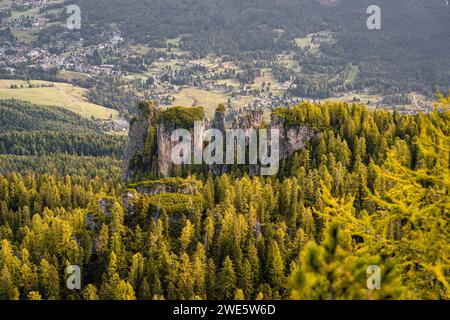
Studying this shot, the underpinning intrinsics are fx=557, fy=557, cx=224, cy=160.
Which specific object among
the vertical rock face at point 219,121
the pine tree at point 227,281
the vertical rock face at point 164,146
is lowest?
the pine tree at point 227,281

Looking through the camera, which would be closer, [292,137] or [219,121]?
[292,137]

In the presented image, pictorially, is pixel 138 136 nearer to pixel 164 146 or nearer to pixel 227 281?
pixel 164 146

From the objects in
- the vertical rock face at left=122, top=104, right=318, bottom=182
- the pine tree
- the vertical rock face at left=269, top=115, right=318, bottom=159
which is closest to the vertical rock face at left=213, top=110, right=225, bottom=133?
the vertical rock face at left=122, top=104, right=318, bottom=182

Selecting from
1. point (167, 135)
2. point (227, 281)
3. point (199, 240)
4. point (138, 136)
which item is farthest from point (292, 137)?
point (227, 281)

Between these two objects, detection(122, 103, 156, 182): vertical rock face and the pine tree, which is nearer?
the pine tree

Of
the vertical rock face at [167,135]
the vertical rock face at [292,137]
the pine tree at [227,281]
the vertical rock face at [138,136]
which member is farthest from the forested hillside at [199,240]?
the vertical rock face at [138,136]

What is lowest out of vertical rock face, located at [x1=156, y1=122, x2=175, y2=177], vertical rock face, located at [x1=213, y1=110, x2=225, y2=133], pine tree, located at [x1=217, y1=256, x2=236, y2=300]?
pine tree, located at [x1=217, y1=256, x2=236, y2=300]

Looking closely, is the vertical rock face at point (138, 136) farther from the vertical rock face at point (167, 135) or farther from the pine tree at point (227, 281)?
the pine tree at point (227, 281)

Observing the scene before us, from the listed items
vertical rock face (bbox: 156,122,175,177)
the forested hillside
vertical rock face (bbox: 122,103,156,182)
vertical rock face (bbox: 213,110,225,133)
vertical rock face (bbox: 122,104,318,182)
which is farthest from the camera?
vertical rock face (bbox: 122,103,156,182)

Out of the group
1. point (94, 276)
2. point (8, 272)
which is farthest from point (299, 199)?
point (8, 272)

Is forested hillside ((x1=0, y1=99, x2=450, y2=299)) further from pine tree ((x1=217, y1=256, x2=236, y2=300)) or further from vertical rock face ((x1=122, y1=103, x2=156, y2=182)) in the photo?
vertical rock face ((x1=122, y1=103, x2=156, y2=182))

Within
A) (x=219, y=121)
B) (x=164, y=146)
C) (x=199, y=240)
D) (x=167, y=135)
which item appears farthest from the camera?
(x=219, y=121)
